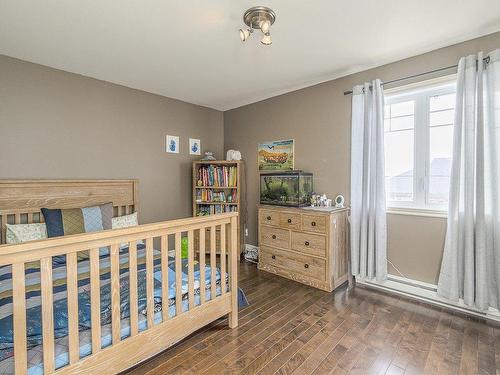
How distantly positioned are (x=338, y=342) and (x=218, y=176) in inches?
103

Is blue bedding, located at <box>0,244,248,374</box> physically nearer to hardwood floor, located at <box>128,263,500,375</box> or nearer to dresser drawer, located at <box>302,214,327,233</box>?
hardwood floor, located at <box>128,263,500,375</box>

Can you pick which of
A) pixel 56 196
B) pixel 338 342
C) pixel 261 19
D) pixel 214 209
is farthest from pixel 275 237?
pixel 56 196

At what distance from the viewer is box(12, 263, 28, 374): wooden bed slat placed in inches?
43.8

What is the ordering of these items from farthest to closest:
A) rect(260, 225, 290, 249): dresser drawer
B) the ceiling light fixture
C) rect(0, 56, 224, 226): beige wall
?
rect(260, 225, 290, 249): dresser drawer, rect(0, 56, 224, 226): beige wall, the ceiling light fixture

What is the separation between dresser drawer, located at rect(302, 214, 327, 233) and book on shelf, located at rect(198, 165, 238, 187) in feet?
4.23

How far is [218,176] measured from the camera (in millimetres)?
3877

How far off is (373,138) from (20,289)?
2883 mm

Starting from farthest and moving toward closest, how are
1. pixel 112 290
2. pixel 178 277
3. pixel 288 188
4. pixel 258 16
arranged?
1. pixel 288 188
2. pixel 258 16
3. pixel 178 277
4. pixel 112 290

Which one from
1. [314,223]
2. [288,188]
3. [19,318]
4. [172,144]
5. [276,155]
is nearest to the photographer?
[19,318]

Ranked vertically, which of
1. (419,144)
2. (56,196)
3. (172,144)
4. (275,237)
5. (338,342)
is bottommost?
(338,342)

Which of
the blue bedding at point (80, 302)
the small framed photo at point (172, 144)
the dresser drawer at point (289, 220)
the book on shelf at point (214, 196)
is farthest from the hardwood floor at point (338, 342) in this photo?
the small framed photo at point (172, 144)

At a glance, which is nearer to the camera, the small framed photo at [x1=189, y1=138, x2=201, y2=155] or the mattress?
the mattress

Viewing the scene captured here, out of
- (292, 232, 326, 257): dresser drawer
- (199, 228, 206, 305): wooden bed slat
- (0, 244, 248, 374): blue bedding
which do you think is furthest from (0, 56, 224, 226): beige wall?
(199, 228, 206, 305): wooden bed slat

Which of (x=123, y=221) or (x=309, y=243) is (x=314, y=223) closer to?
(x=309, y=243)
